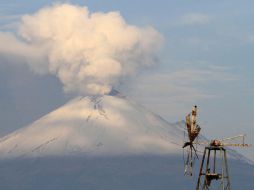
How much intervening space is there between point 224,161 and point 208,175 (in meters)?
1.88

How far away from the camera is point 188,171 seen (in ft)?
234

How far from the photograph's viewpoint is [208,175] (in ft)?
237

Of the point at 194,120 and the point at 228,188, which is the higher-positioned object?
the point at 194,120

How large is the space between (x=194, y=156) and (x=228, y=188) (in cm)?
597

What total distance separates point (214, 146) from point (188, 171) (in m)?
2.76

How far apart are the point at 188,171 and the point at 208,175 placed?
1.81m

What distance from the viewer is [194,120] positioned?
7125cm

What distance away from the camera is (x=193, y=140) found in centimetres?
7238

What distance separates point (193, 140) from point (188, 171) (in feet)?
8.22

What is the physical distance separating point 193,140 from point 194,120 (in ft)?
6.29

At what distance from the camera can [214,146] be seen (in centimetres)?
7081

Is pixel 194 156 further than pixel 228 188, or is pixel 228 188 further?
pixel 194 156

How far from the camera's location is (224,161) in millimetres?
71250
